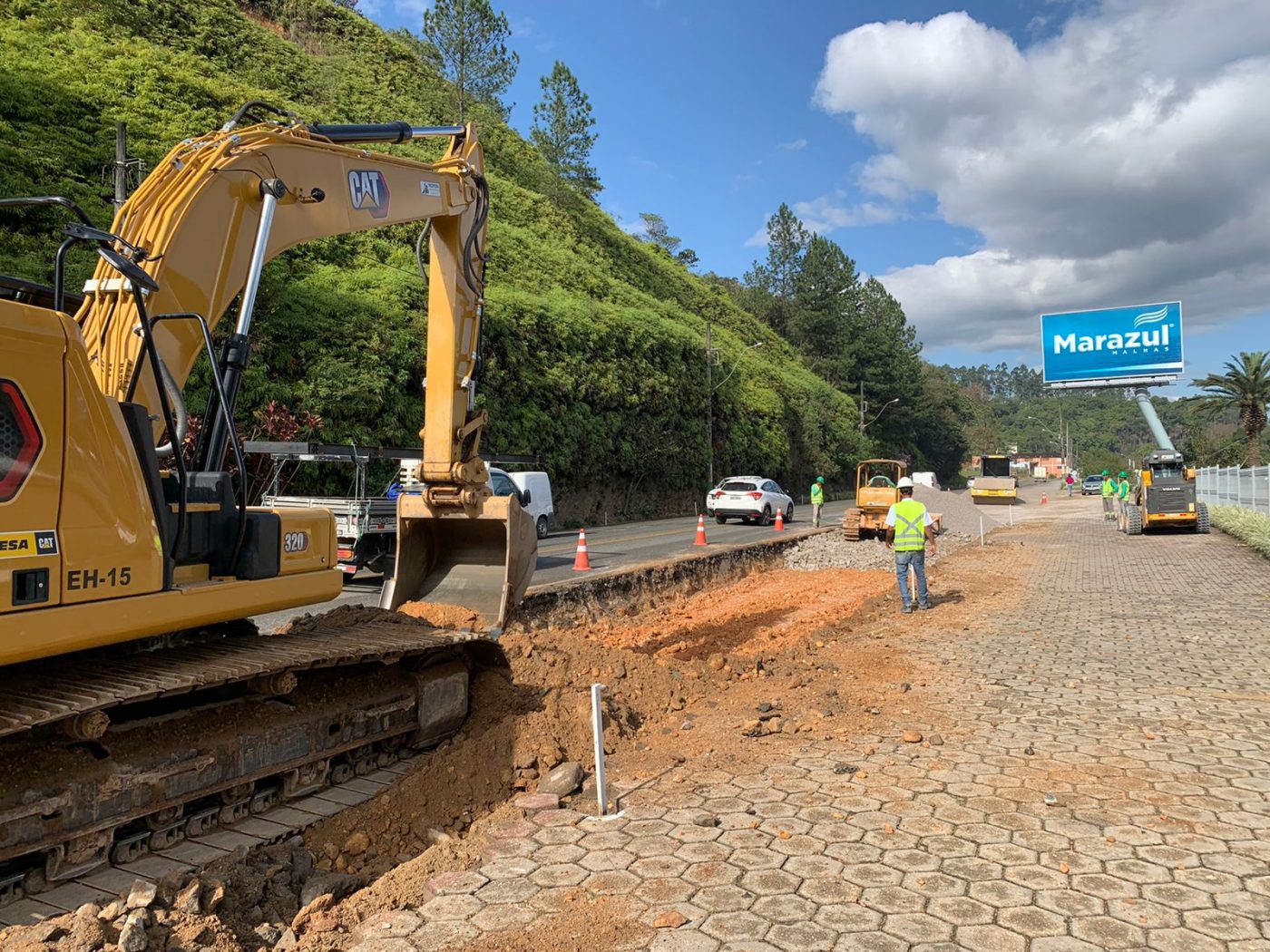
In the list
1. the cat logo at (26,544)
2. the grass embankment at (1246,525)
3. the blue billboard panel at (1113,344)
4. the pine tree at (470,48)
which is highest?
the pine tree at (470,48)

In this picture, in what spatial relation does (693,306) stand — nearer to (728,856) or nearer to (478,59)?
(478,59)

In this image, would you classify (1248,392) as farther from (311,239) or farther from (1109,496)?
(311,239)

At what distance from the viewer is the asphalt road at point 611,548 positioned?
38.5 ft

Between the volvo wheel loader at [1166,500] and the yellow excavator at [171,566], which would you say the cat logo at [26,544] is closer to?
the yellow excavator at [171,566]

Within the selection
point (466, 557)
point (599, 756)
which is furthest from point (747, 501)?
point (599, 756)

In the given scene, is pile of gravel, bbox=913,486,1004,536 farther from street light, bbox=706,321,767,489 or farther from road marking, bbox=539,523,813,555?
street light, bbox=706,321,767,489

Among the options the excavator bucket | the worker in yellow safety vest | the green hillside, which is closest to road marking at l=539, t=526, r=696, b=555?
the green hillside

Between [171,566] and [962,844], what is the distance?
4.02 metres

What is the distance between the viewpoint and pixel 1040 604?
1154cm

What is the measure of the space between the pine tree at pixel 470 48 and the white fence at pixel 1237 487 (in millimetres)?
39061

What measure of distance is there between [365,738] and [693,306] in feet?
180

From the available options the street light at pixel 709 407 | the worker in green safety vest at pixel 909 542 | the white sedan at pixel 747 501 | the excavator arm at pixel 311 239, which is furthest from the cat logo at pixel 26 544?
the street light at pixel 709 407

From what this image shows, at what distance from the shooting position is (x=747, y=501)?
27.3 metres

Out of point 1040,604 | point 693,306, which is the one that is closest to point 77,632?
point 1040,604
